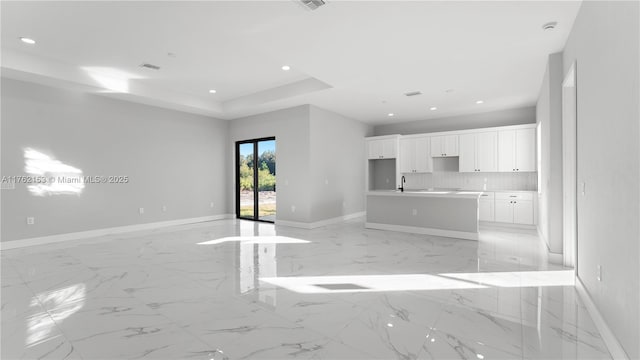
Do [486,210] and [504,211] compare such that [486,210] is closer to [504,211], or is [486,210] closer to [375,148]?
[504,211]

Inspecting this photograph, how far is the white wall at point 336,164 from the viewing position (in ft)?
23.5

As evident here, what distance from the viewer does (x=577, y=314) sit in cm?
253

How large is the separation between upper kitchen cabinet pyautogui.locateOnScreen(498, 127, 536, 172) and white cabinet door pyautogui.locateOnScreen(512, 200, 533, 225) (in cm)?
76

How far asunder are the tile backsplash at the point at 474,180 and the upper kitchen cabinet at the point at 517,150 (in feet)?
1.36

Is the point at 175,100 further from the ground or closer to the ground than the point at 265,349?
further from the ground

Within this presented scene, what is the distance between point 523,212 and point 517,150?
1411mm

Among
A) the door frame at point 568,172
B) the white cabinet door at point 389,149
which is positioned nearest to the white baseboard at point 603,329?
the door frame at point 568,172

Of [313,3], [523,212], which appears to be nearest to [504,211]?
[523,212]

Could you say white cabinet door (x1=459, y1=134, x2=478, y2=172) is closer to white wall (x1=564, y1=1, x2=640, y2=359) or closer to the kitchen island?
the kitchen island

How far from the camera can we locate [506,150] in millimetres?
7164

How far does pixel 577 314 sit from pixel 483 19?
2.95 meters

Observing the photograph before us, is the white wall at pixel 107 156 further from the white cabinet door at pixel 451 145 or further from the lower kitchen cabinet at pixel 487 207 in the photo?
the lower kitchen cabinet at pixel 487 207

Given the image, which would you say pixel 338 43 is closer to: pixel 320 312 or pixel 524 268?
pixel 320 312

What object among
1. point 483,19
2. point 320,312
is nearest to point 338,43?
point 483,19
